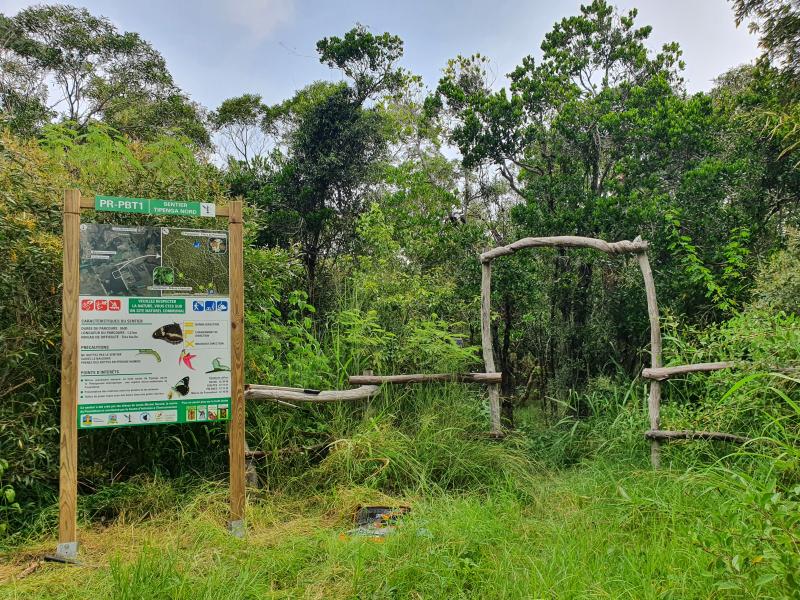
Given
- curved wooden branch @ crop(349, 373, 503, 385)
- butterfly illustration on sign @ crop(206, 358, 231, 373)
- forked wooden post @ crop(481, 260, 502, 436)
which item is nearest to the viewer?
butterfly illustration on sign @ crop(206, 358, 231, 373)

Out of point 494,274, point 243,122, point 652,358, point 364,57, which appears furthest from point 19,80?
point 652,358

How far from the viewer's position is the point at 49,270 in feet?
12.5

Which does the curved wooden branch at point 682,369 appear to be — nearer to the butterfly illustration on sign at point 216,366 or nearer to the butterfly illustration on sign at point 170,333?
the butterfly illustration on sign at point 216,366

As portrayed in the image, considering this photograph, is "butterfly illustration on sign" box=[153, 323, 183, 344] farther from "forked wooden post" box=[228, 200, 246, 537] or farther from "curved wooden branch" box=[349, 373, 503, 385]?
"curved wooden branch" box=[349, 373, 503, 385]

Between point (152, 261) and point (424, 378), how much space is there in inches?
92.0

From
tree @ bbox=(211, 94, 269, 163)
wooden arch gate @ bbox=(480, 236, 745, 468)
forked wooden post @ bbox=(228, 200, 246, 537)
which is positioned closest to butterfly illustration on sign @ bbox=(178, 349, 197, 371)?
forked wooden post @ bbox=(228, 200, 246, 537)

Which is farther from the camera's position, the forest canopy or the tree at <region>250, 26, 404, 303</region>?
the tree at <region>250, 26, 404, 303</region>

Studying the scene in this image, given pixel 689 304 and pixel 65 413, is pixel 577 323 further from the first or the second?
pixel 65 413

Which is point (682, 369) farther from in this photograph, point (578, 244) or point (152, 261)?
point (152, 261)

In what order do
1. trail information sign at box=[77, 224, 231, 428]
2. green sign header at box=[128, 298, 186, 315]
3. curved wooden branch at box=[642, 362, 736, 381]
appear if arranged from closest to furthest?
trail information sign at box=[77, 224, 231, 428], green sign header at box=[128, 298, 186, 315], curved wooden branch at box=[642, 362, 736, 381]

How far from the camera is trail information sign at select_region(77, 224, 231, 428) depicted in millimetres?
3254

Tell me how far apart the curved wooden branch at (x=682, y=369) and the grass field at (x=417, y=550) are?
75 centimetres

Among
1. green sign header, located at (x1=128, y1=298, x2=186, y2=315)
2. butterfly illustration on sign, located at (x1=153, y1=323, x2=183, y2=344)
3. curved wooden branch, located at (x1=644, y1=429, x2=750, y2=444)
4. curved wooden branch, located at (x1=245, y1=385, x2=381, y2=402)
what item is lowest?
curved wooden branch, located at (x1=644, y1=429, x2=750, y2=444)

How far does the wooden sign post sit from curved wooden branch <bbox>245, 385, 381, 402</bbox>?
529mm
